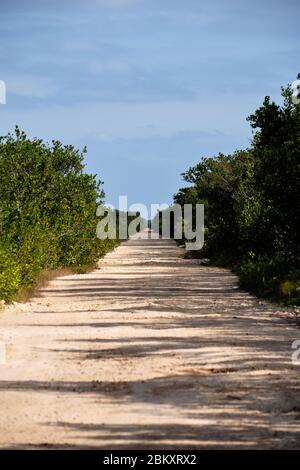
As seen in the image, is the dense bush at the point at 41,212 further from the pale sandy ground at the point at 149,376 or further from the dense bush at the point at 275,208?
the dense bush at the point at 275,208

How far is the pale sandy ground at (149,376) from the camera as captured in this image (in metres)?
8.95

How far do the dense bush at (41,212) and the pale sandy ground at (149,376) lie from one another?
2.61m

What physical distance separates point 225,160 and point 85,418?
45.9 m

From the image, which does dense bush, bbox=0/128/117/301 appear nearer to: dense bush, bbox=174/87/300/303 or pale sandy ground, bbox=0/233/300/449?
pale sandy ground, bbox=0/233/300/449

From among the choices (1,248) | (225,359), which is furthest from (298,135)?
(225,359)

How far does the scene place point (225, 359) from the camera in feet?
45.1

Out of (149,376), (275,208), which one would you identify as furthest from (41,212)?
(149,376)

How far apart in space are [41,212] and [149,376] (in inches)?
944

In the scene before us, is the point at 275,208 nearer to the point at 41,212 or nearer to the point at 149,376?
the point at 41,212

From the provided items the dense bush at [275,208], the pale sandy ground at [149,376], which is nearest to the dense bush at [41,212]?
the pale sandy ground at [149,376]

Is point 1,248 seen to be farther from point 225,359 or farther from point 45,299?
point 225,359

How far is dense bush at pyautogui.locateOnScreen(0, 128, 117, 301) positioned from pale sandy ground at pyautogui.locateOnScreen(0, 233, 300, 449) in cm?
261

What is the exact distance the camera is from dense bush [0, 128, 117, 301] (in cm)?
2550

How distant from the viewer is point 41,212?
3572cm
